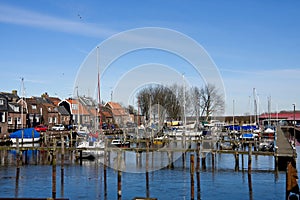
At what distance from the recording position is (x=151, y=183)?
3192 cm

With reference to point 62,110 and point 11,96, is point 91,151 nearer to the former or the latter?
point 11,96

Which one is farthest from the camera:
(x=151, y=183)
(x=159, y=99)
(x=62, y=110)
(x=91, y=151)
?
(x=62, y=110)

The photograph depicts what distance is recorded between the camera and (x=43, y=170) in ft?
124

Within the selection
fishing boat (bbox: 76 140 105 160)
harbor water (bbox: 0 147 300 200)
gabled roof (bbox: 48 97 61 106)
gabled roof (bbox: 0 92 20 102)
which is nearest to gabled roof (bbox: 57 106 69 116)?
gabled roof (bbox: 48 97 61 106)

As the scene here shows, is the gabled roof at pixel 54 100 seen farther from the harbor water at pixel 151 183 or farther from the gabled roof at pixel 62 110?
the harbor water at pixel 151 183

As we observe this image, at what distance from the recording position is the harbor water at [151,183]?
1088 inches

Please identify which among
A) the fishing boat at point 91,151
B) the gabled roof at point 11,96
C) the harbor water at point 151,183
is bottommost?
the harbor water at point 151,183

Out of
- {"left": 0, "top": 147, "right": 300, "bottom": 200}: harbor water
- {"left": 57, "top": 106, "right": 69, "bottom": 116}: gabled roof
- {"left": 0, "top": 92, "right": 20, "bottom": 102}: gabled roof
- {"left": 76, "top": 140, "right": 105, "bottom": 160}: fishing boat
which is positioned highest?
{"left": 0, "top": 92, "right": 20, "bottom": 102}: gabled roof

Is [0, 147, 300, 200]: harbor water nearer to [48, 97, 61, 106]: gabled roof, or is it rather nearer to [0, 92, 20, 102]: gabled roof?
[0, 92, 20, 102]: gabled roof

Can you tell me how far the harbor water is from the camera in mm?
27641

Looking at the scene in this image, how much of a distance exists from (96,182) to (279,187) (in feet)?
45.0

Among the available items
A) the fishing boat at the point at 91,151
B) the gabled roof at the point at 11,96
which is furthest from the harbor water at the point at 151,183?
the gabled roof at the point at 11,96

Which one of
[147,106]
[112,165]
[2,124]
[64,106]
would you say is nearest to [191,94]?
[147,106]

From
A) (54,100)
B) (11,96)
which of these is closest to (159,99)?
(11,96)
